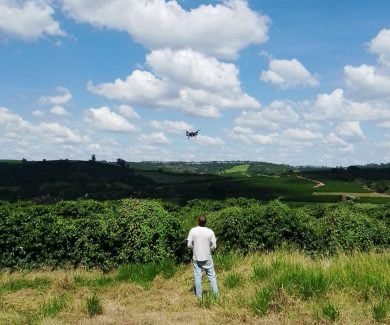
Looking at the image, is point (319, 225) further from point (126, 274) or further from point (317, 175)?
point (317, 175)

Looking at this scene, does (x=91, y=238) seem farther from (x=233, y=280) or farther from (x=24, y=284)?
(x=233, y=280)

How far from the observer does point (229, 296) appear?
10.0 metres

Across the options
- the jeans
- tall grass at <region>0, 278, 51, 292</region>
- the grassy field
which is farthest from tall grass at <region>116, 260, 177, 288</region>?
tall grass at <region>0, 278, 51, 292</region>

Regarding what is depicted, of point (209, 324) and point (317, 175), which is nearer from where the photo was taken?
point (209, 324)

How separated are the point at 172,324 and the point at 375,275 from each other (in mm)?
4353

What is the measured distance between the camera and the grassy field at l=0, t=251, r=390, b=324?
886 cm

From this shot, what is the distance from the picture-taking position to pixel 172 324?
29.0ft

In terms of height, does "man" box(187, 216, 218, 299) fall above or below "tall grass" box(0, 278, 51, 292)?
above

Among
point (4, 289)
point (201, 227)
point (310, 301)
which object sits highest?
point (201, 227)

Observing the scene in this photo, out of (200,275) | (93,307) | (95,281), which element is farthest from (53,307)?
(200,275)

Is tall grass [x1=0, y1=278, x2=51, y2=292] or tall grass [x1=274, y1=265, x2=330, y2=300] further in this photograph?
tall grass [x1=0, y1=278, x2=51, y2=292]

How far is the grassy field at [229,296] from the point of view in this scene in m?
8.86

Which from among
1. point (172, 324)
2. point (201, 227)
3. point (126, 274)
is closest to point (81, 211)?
point (126, 274)

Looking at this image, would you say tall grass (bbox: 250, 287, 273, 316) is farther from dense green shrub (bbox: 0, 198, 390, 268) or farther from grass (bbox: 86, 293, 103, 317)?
dense green shrub (bbox: 0, 198, 390, 268)
